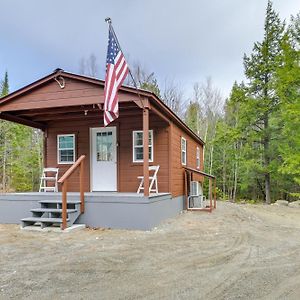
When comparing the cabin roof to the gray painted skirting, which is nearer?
the gray painted skirting

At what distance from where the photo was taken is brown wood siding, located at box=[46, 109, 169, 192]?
8.57 m

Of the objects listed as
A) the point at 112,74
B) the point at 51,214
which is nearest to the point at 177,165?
the point at 51,214

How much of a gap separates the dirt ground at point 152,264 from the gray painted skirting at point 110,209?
32 centimetres

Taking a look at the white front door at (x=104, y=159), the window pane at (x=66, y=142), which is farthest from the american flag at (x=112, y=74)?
the window pane at (x=66, y=142)

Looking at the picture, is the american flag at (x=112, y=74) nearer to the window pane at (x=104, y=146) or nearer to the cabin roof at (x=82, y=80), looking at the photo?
the cabin roof at (x=82, y=80)

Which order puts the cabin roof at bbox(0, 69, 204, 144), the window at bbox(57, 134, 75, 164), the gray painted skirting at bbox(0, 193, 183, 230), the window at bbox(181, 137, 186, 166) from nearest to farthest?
1. the gray painted skirting at bbox(0, 193, 183, 230)
2. the cabin roof at bbox(0, 69, 204, 144)
3. the window at bbox(57, 134, 75, 164)
4. the window at bbox(181, 137, 186, 166)

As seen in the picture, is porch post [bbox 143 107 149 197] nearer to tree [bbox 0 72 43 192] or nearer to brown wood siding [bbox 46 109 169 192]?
brown wood siding [bbox 46 109 169 192]

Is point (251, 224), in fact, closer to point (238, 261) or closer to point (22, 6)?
point (238, 261)

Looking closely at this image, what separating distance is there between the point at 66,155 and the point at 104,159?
132 cm

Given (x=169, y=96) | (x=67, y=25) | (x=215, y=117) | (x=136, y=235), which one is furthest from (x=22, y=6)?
(x=215, y=117)

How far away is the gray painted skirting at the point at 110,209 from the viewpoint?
6.40 m

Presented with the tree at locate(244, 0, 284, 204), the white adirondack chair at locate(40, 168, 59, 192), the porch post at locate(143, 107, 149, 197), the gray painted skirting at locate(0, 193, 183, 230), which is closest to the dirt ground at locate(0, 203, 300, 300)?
the gray painted skirting at locate(0, 193, 183, 230)

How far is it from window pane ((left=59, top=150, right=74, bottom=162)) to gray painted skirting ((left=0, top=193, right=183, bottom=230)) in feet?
7.67

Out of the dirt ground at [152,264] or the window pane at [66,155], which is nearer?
the dirt ground at [152,264]
